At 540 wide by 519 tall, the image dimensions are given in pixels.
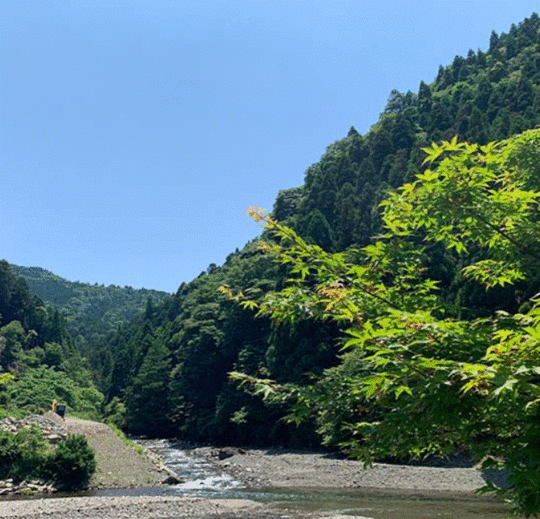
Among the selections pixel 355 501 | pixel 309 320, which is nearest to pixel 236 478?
pixel 355 501

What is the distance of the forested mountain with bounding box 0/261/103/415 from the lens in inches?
2349

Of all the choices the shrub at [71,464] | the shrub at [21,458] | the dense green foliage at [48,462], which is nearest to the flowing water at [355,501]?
the shrub at [71,464]

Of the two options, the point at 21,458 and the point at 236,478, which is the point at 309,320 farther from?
the point at 21,458

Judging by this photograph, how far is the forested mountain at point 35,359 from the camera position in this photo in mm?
59656

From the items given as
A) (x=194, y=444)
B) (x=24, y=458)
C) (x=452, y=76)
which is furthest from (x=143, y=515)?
(x=452, y=76)

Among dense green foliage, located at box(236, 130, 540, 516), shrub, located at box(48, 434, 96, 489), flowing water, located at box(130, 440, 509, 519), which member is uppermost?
dense green foliage, located at box(236, 130, 540, 516)

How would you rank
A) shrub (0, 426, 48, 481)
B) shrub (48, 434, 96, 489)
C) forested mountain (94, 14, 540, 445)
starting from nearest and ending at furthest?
1. shrub (48, 434, 96, 489)
2. shrub (0, 426, 48, 481)
3. forested mountain (94, 14, 540, 445)

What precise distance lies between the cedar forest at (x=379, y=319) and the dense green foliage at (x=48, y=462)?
401cm

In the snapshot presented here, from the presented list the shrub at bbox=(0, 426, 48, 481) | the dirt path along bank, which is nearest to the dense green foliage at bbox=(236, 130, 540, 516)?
the shrub at bbox=(0, 426, 48, 481)

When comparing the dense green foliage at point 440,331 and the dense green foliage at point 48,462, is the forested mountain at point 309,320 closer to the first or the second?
the dense green foliage at point 48,462

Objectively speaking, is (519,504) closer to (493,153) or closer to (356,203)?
(493,153)

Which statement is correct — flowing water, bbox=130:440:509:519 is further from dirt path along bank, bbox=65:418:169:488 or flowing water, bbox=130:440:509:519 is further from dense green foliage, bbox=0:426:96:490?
dense green foliage, bbox=0:426:96:490

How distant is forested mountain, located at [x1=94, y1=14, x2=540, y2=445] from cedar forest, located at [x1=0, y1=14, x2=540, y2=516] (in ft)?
0.95

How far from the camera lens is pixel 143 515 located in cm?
2152
